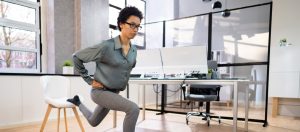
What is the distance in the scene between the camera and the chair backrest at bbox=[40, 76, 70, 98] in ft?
7.94

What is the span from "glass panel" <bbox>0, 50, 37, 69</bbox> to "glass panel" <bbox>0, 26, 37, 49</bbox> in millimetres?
128

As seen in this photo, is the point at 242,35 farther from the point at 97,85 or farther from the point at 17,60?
the point at 17,60

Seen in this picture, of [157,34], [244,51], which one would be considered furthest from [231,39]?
[157,34]

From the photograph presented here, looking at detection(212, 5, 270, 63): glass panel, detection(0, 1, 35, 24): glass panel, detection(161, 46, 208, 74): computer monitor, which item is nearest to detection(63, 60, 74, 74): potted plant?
detection(0, 1, 35, 24): glass panel

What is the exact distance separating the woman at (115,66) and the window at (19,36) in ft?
8.04

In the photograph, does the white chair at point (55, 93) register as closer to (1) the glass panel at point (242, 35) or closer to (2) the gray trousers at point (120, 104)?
(2) the gray trousers at point (120, 104)

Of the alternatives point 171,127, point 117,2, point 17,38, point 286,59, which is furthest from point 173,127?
point 117,2

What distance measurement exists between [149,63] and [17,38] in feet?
7.66

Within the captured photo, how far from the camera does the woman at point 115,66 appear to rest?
57.2 inches

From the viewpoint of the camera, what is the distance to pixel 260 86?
3.88 metres

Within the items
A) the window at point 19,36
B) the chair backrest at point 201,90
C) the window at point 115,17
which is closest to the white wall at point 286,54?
the chair backrest at point 201,90

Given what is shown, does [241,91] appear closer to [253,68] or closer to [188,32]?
[253,68]

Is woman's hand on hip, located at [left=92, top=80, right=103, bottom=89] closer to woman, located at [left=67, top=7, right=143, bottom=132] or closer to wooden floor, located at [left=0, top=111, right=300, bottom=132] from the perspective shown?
woman, located at [left=67, top=7, right=143, bottom=132]

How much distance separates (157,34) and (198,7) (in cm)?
161
